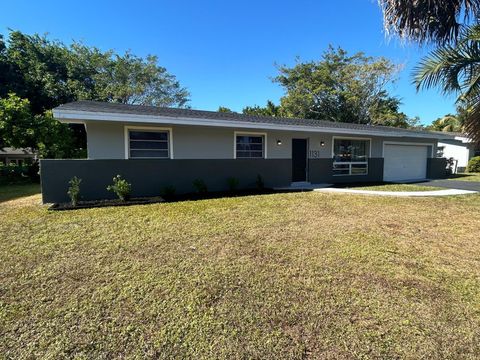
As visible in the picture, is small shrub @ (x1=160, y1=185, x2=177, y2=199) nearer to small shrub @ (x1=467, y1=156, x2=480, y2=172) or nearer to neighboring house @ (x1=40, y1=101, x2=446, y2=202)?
neighboring house @ (x1=40, y1=101, x2=446, y2=202)

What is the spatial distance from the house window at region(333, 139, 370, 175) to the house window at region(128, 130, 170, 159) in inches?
322

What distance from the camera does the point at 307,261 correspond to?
3752 millimetres

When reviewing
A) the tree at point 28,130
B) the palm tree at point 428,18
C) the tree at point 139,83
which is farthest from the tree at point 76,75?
the palm tree at point 428,18

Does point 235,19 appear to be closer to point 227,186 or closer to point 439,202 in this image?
point 227,186

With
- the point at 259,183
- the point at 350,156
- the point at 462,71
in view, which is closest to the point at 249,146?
the point at 259,183

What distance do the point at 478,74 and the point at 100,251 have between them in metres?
8.24

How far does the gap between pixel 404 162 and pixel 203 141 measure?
476 inches

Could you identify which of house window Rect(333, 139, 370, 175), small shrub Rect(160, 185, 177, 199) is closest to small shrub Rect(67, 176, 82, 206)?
small shrub Rect(160, 185, 177, 199)

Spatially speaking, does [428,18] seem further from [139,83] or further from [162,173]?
[139,83]

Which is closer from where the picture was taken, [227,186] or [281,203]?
[281,203]

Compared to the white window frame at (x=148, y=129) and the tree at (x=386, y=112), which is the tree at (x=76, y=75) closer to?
the white window frame at (x=148, y=129)

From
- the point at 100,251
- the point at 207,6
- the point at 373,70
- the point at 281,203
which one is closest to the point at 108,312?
the point at 100,251

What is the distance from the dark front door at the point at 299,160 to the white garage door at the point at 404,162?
5.29m

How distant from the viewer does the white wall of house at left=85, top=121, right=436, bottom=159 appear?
841cm
